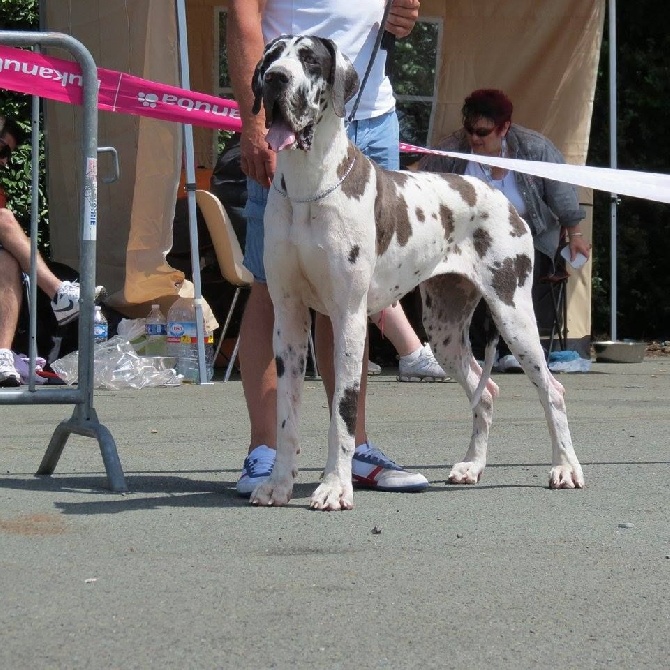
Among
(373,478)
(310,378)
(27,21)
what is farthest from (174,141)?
(373,478)

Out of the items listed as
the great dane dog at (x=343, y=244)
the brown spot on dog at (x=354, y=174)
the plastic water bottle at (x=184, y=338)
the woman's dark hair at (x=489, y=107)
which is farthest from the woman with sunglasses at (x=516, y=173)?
the brown spot on dog at (x=354, y=174)

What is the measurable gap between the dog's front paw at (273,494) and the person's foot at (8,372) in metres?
4.43

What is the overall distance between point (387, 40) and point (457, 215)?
0.71 meters

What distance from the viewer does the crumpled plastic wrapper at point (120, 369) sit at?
9266 millimetres

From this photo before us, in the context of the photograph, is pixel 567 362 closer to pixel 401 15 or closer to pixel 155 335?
pixel 155 335

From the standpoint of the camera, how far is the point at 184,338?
9633 millimetres

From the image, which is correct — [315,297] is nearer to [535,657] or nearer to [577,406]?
[535,657]

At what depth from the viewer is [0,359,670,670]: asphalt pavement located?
125 inches

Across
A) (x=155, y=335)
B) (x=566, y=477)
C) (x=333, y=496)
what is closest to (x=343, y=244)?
(x=333, y=496)

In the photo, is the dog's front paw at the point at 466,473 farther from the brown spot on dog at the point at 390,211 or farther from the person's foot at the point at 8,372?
the person's foot at the point at 8,372

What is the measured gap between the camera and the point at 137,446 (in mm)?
6414

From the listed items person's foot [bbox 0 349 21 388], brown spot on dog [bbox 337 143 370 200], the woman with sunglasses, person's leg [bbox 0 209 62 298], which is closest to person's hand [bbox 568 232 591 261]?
the woman with sunglasses

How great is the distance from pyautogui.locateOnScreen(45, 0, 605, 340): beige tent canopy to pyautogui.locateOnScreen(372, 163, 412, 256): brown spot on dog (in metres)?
4.86

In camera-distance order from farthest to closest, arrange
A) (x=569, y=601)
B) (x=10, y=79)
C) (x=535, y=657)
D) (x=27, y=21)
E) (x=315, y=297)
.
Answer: (x=27, y=21), (x=10, y=79), (x=315, y=297), (x=569, y=601), (x=535, y=657)
